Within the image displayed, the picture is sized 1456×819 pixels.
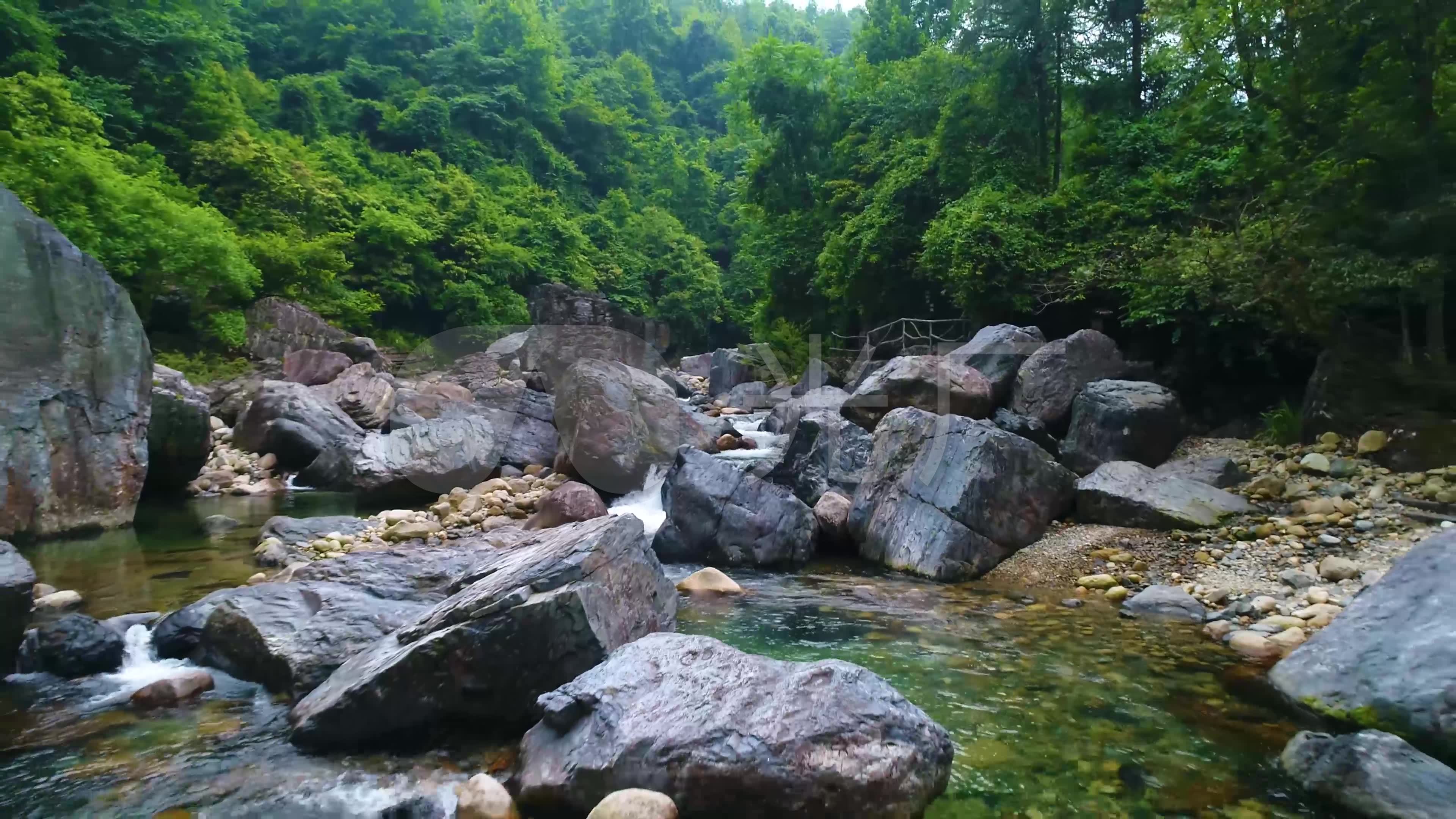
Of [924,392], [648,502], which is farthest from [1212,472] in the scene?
[648,502]

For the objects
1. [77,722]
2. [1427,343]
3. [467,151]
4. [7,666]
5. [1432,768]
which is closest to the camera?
[1432,768]

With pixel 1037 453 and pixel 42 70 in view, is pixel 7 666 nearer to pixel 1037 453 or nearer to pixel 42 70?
pixel 1037 453

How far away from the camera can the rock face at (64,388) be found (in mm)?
7645

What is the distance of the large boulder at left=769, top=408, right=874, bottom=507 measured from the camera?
8883 mm

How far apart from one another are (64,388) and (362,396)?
6.97 metres

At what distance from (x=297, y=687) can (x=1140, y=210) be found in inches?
500

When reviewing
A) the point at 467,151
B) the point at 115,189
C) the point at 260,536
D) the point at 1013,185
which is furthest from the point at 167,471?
the point at 467,151

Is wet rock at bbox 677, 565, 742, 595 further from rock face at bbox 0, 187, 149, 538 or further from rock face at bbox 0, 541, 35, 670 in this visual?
rock face at bbox 0, 187, 149, 538

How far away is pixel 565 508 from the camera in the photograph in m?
8.45

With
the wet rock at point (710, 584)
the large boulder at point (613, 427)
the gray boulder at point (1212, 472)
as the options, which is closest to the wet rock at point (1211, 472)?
the gray boulder at point (1212, 472)

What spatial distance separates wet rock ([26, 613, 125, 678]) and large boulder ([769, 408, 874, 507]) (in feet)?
20.0

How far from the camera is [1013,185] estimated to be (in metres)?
14.8

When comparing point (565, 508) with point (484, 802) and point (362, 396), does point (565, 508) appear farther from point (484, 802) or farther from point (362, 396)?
point (362, 396)

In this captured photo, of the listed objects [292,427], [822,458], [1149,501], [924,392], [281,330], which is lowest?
[1149,501]
